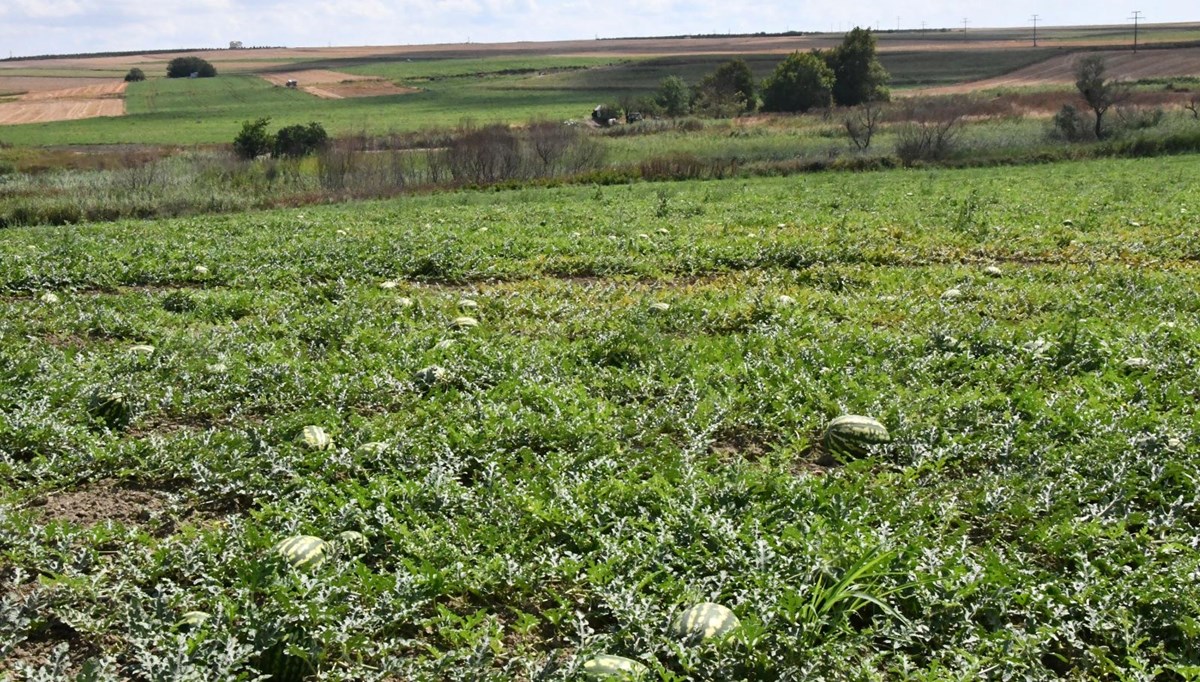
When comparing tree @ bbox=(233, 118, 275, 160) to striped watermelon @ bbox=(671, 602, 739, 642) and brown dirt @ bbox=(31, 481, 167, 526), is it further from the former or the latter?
striped watermelon @ bbox=(671, 602, 739, 642)

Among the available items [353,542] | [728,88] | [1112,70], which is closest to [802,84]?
[728,88]

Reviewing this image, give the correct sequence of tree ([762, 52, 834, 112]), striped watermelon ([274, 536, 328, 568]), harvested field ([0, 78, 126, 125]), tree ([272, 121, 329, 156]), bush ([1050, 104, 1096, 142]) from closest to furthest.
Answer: striped watermelon ([274, 536, 328, 568])
bush ([1050, 104, 1096, 142])
tree ([272, 121, 329, 156])
tree ([762, 52, 834, 112])
harvested field ([0, 78, 126, 125])

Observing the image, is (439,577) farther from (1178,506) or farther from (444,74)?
(444,74)

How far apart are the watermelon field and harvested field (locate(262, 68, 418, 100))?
106 meters

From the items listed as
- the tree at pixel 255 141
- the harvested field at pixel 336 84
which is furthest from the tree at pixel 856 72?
the tree at pixel 255 141

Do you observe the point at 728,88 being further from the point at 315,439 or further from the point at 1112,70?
the point at 315,439

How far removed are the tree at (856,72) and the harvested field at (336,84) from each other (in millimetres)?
51222

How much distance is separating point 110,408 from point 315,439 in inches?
59.2

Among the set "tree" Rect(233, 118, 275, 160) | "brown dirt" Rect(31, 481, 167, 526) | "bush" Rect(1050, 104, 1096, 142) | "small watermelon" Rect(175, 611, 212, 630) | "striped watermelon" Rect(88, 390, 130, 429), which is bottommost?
"small watermelon" Rect(175, 611, 212, 630)

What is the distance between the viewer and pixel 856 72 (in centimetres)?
9019

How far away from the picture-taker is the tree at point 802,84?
279 feet

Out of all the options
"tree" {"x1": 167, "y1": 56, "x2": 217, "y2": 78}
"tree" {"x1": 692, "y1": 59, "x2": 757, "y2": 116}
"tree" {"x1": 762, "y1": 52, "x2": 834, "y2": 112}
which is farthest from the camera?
"tree" {"x1": 167, "y1": 56, "x2": 217, "y2": 78}

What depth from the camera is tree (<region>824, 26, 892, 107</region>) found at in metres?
90.2

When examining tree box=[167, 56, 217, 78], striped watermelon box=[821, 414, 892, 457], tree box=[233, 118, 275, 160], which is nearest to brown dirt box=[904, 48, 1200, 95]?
tree box=[233, 118, 275, 160]
